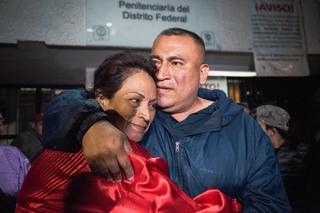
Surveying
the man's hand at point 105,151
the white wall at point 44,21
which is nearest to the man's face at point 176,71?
the man's hand at point 105,151

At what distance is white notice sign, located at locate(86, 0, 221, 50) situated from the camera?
3746mm

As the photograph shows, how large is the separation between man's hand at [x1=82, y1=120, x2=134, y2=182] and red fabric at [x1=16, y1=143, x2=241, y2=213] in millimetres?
113

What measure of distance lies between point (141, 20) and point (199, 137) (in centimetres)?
262

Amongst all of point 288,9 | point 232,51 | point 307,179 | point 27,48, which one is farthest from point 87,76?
point 288,9

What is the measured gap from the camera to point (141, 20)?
3871 mm

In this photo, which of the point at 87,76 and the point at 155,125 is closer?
the point at 155,125

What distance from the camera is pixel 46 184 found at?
3.59ft

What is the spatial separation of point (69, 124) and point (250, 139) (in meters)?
1.06

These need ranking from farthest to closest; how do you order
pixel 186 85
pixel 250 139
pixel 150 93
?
pixel 186 85, pixel 250 139, pixel 150 93

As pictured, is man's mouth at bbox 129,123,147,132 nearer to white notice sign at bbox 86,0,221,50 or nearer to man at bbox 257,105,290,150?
man at bbox 257,105,290,150

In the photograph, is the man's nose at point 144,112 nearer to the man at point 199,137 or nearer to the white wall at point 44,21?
the man at point 199,137

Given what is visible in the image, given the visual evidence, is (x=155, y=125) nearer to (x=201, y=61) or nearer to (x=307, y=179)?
(x=201, y=61)

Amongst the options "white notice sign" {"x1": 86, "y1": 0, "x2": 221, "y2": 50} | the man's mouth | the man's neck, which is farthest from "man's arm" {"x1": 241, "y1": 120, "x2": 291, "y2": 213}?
"white notice sign" {"x1": 86, "y1": 0, "x2": 221, "y2": 50}

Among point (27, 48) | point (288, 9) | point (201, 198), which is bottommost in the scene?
point (201, 198)
